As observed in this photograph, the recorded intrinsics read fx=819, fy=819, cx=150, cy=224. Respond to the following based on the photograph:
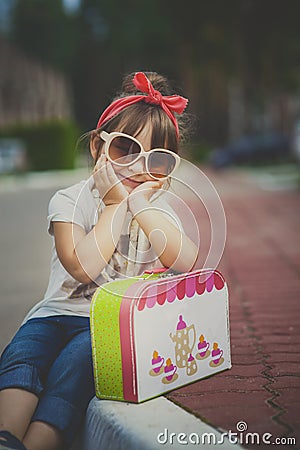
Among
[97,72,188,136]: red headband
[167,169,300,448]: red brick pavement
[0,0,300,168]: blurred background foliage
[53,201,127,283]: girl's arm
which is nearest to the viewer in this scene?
[167,169,300,448]: red brick pavement

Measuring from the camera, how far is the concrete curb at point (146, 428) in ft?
7.19

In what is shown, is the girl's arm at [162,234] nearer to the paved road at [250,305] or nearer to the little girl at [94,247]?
the little girl at [94,247]

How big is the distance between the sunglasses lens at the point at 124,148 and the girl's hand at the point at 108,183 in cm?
4

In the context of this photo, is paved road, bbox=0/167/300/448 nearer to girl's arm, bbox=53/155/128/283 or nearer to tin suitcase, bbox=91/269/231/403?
tin suitcase, bbox=91/269/231/403

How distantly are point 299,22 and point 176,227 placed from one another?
2275 cm

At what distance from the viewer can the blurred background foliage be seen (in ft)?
100

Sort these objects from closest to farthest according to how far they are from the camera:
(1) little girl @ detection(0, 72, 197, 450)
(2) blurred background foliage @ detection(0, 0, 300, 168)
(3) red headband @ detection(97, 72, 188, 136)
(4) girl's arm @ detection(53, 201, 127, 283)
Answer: (1) little girl @ detection(0, 72, 197, 450)
(4) girl's arm @ detection(53, 201, 127, 283)
(3) red headband @ detection(97, 72, 188, 136)
(2) blurred background foliage @ detection(0, 0, 300, 168)

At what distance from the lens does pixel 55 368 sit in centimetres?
263

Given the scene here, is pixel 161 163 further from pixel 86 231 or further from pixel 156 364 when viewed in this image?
pixel 156 364

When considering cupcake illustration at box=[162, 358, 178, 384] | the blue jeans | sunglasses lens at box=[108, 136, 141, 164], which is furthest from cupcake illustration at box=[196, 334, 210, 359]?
sunglasses lens at box=[108, 136, 141, 164]

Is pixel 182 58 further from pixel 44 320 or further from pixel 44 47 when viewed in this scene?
pixel 44 320

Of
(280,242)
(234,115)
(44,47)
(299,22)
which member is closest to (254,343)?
(280,242)

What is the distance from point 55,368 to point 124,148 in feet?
2.43

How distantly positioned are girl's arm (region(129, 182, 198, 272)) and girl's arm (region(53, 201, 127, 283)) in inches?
2.0
